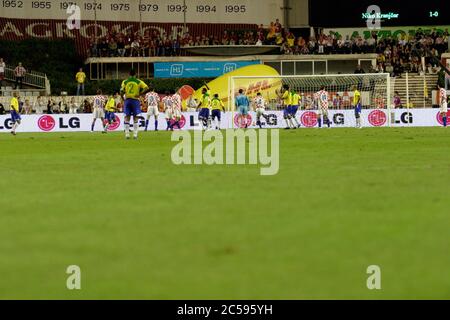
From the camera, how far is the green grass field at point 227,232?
25.9ft

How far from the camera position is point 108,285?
26.0ft

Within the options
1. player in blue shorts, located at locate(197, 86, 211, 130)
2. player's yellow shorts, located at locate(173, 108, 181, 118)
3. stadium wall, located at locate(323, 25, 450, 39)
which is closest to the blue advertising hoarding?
stadium wall, located at locate(323, 25, 450, 39)

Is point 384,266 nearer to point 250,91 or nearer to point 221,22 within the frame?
point 250,91

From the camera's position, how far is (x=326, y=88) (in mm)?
58406

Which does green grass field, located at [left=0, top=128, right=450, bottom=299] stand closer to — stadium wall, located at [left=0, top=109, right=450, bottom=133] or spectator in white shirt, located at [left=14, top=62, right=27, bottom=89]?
stadium wall, located at [left=0, top=109, right=450, bottom=133]

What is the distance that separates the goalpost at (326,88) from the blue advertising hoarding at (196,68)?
5.63m

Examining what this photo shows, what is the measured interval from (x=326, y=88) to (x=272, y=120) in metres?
6.81

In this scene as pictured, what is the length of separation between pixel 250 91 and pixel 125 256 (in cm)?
4948

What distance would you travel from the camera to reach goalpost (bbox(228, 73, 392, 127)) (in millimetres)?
53875

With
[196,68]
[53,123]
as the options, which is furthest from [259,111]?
[196,68]

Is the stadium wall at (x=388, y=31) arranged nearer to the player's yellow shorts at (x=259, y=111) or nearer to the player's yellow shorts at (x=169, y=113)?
the player's yellow shorts at (x=259, y=111)

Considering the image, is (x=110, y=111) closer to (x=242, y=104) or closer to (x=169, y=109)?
(x=169, y=109)

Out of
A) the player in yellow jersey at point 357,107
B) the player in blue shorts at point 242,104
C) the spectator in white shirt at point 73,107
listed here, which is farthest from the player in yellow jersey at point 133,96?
the spectator in white shirt at point 73,107

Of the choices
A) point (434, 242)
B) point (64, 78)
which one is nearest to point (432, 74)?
point (64, 78)
